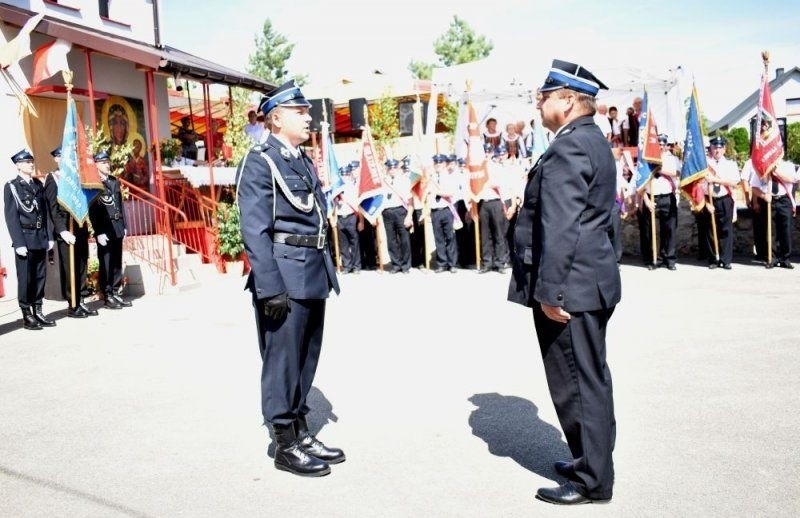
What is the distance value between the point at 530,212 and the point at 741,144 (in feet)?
142

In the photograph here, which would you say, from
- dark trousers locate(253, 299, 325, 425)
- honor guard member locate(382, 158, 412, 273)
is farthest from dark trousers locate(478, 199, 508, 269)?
dark trousers locate(253, 299, 325, 425)

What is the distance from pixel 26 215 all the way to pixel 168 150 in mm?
6801

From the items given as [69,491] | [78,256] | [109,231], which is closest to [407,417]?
[69,491]

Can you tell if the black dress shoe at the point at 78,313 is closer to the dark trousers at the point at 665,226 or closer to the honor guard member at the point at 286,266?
the honor guard member at the point at 286,266

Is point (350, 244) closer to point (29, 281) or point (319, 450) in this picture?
point (29, 281)

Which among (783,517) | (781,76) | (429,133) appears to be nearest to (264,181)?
(783,517)

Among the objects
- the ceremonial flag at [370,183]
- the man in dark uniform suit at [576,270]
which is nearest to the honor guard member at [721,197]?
the ceremonial flag at [370,183]

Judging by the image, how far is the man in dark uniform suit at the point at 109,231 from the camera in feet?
33.7

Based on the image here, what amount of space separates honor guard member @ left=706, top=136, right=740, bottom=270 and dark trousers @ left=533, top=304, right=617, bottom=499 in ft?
30.8

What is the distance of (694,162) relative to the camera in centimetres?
1204

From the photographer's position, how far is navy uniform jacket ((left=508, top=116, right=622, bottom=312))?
10.9 ft

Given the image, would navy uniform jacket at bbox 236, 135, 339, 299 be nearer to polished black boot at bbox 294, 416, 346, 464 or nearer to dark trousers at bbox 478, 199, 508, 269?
polished black boot at bbox 294, 416, 346, 464

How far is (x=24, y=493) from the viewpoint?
3.85 metres

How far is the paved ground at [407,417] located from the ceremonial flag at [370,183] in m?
4.99
